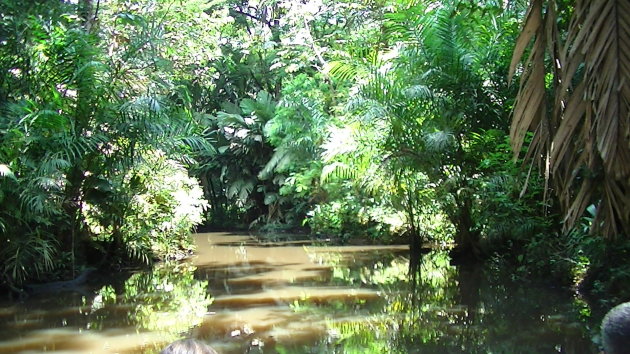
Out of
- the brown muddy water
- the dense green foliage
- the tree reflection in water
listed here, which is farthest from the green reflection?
the tree reflection in water

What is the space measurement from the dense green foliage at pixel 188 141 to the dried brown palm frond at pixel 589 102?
268cm

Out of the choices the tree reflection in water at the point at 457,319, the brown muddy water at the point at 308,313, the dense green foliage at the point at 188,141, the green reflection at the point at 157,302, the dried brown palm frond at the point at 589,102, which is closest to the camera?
the dried brown palm frond at the point at 589,102

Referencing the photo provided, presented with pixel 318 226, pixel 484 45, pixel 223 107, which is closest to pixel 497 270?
pixel 484 45

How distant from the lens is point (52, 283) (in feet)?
31.2

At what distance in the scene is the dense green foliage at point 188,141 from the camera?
26.8 feet

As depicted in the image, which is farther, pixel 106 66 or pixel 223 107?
pixel 223 107

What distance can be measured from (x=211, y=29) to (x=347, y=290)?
9.24 meters

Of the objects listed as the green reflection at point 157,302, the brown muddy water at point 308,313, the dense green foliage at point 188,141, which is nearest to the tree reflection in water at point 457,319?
the brown muddy water at point 308,313

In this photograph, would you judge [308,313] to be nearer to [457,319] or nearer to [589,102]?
[457,319]

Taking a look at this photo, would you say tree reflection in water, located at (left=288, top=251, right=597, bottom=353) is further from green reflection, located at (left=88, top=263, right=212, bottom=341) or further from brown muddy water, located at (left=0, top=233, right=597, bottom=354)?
green reflection, located at (left=88, top=263, right=212, bottom=341)

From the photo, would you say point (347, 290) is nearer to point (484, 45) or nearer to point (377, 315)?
point (377, 315)

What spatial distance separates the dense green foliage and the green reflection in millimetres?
1067

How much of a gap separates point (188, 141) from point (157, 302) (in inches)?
133

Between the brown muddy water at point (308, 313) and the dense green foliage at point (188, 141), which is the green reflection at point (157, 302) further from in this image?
the dense green foliage at point (188, 141)
